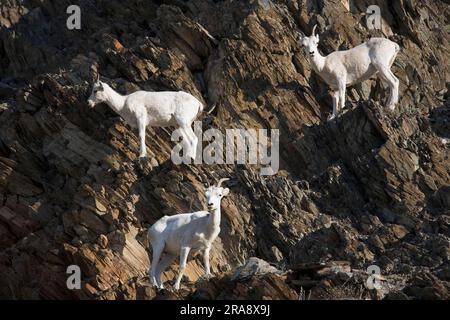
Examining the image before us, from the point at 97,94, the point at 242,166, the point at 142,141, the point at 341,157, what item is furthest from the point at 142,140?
the point at 341,157

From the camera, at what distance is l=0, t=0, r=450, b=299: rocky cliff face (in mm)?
33469

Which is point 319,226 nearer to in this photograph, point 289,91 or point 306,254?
point 306,254

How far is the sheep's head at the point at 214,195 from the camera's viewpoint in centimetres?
3219

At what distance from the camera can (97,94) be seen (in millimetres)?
36875

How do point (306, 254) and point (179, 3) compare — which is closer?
point (306, 254)

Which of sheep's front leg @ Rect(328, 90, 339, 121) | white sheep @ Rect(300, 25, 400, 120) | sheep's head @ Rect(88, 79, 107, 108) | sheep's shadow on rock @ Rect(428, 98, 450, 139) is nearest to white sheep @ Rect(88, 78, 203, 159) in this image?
sheep's head @ Rect(88, 79, 107, 108)

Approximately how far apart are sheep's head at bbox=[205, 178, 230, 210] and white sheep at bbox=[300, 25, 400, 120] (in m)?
6.49

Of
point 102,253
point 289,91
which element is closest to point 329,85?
point 289,91

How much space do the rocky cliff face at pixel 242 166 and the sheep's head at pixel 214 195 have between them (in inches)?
59.0

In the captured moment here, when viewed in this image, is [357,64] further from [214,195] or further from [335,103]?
[214,195]

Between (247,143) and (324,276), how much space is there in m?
7.51

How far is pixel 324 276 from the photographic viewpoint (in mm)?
30609

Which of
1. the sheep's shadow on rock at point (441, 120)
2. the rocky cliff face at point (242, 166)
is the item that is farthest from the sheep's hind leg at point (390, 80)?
the sheep's shadow on rock at point (441, 120)

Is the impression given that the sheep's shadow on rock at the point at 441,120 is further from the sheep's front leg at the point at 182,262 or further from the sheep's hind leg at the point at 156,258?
the sheep's hind leg at the point at 156,258
